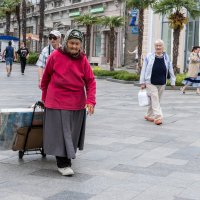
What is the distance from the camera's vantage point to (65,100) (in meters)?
6.21

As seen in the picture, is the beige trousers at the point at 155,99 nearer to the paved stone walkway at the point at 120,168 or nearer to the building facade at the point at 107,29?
the paved stone walkway at the point at 120,168

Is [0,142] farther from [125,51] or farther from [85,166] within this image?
[125,51]

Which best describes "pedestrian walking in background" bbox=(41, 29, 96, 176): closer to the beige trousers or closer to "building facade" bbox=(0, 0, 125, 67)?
the beige trousers

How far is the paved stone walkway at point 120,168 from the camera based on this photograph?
215 inches

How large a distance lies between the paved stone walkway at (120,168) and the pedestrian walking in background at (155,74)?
439mm

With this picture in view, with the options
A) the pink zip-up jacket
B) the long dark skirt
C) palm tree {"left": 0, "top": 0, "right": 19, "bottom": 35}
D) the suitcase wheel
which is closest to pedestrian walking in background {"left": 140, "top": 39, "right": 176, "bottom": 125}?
the suitcase wheel

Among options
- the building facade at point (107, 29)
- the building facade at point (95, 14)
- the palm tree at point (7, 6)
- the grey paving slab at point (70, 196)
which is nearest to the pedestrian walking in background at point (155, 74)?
the grey paving slab at point (70, 196)

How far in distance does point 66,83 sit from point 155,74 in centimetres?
468

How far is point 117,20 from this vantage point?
29.9m

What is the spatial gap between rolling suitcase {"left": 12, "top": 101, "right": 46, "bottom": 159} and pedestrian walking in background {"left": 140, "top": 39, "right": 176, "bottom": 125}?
438 centimetres

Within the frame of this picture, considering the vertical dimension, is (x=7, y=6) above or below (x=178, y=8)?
above

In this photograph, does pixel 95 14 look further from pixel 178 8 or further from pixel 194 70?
pixel 194 70

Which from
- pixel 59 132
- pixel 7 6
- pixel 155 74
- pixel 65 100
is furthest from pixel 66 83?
pixel 7 6

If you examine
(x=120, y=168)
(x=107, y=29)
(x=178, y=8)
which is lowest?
(x=120, y=168)
